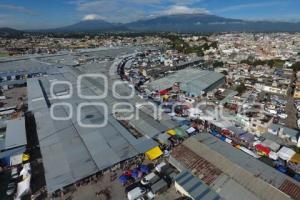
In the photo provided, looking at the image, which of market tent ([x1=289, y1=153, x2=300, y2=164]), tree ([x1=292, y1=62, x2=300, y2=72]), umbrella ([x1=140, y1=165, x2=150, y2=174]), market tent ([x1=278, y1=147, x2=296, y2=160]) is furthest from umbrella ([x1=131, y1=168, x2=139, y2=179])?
tree ([x1=292, y1=62, x2=300, y2=72])

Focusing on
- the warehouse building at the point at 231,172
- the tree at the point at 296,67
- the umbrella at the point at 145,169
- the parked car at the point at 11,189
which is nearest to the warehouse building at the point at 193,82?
the warehouse building at the point at 231,172

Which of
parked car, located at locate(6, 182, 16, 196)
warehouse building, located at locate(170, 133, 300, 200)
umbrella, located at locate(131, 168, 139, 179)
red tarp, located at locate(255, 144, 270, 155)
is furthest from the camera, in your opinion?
red tarp, located at locate(255, 144, 270, 155)

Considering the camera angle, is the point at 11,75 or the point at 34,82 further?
the point at 11,75

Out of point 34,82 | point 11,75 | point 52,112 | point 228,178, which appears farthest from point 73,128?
point 11,75

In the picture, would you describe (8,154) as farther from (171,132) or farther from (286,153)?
(286,153)

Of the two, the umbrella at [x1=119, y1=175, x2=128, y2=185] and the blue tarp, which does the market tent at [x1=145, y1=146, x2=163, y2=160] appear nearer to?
the umbrella at [x1=119, y1=175, x2=128, y2=185]

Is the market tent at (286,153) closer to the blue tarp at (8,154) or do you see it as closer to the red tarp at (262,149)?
the red tarp at (262,149)

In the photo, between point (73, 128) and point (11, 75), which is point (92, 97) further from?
point (11, 75)
